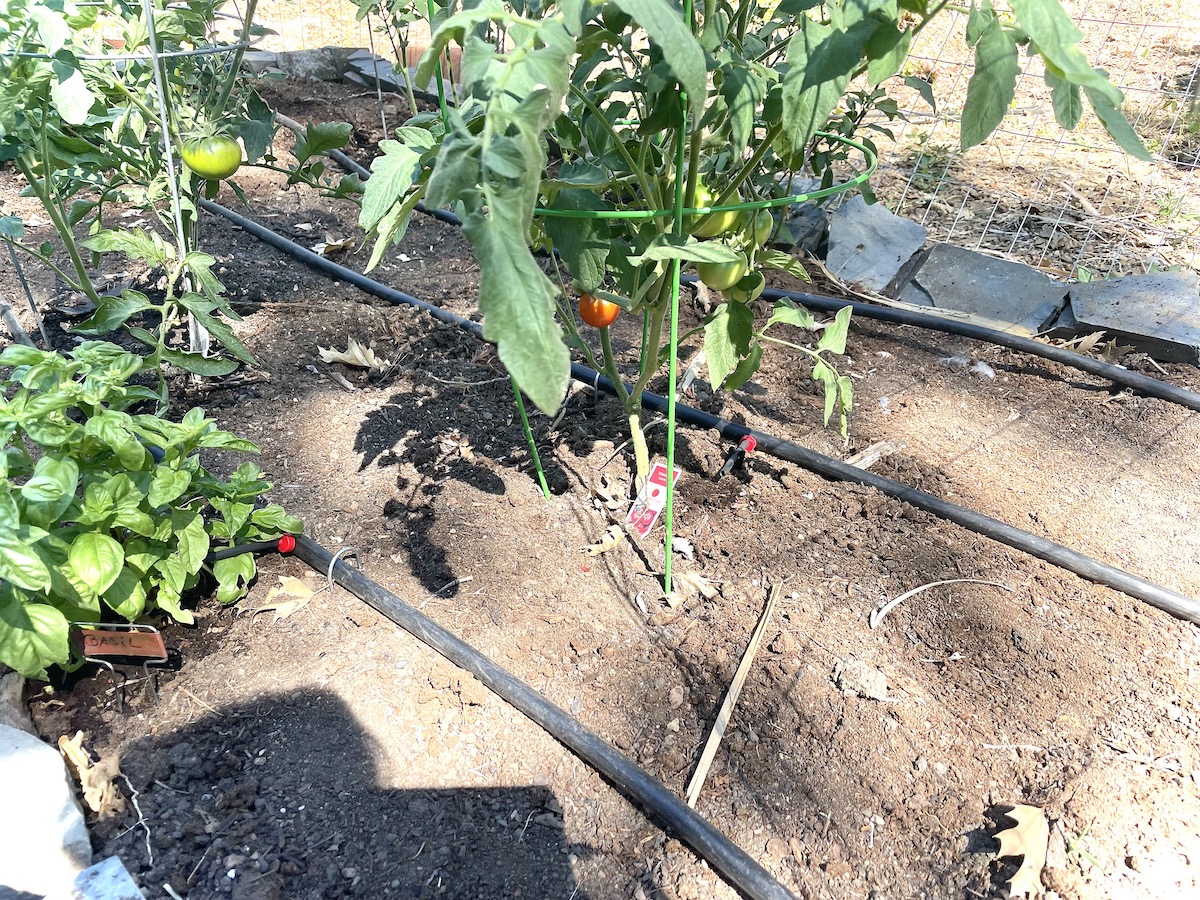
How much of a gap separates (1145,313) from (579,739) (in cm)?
232

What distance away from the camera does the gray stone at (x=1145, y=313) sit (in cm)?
246

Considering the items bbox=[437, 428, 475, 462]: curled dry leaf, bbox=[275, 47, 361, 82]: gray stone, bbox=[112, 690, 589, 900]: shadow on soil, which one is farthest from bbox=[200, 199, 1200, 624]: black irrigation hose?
bbox=[275, 47, 361, 82]: gray stone

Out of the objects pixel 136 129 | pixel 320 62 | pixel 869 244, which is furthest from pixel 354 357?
pixel 320 62

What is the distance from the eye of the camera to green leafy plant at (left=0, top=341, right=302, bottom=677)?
114 cm

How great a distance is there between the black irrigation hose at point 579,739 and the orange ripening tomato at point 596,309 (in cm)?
64

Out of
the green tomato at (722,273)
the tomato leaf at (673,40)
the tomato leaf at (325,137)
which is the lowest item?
the tomato leaf at (325,137)

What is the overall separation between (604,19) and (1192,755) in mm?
1529

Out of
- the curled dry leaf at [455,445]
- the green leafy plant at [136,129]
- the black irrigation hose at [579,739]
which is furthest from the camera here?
the curled dry leaf at [455,445]

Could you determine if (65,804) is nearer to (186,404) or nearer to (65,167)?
(186,404)

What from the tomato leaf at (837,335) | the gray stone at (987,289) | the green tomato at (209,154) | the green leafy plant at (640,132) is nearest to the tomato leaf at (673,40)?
the green leafy plant at (640,132)

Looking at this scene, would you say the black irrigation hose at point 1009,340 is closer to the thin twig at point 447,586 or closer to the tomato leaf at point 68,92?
the thin twig at point 447,586

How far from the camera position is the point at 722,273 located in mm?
1372

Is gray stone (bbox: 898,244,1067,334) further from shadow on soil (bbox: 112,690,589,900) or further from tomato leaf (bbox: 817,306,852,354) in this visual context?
shadow on soil (bbox: 112,690,589,900)

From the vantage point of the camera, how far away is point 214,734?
1348 millimetres
